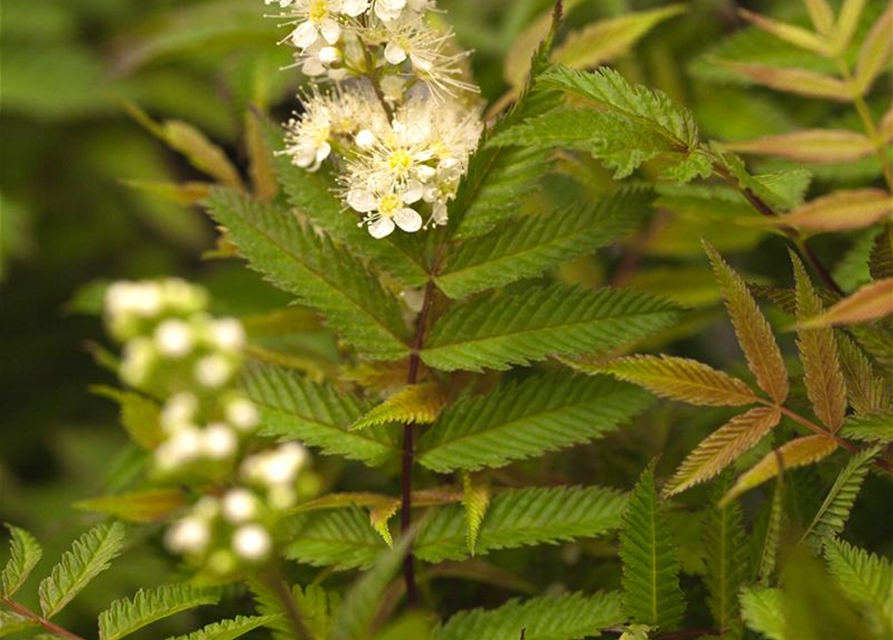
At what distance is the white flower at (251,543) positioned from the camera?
1.82ft

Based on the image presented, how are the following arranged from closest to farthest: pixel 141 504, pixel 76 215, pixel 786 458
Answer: pixel 786 458
pixel 141 504
pixel 76 215

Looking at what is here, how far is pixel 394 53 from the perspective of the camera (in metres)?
0.79

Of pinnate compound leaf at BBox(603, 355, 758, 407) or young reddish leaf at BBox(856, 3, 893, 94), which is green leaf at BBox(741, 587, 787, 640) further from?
young reddish leaf at BBox(856, 3, 893, 94)

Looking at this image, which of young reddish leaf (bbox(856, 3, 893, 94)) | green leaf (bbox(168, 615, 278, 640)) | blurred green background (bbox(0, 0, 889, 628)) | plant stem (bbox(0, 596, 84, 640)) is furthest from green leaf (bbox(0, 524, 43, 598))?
blurred green background (bbox(0, 0, 889, 628))

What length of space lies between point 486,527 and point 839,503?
260 millimetres

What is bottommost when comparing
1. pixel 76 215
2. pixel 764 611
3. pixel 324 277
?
pixel 764 611

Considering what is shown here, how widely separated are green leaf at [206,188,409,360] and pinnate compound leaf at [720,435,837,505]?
0.95 feet

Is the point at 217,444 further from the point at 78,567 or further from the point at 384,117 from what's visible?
the point at 384,117

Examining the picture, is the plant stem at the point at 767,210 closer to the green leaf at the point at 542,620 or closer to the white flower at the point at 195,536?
the green leaf at the point at 542,620

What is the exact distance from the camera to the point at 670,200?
2.98 ft

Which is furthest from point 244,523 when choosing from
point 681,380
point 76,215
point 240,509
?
→ point 76,215

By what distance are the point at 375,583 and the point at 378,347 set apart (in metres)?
0.28

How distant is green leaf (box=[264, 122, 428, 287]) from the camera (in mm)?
813

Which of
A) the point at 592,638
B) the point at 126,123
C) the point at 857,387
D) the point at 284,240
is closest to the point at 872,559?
the point at 857,387
